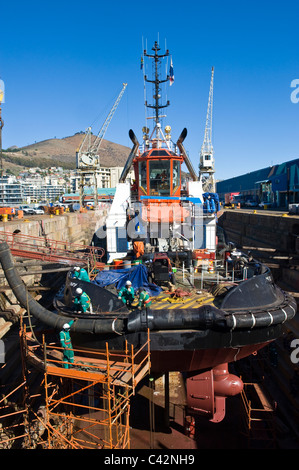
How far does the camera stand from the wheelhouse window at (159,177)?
13.3 meters

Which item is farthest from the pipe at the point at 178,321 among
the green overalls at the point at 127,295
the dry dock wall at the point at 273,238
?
the dry dock wall at the point at 273,238

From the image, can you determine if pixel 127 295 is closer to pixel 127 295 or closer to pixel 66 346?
pixel 127 295

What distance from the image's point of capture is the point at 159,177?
13.5 metres

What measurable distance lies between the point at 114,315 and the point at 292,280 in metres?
9.58

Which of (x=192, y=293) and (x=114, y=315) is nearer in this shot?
(x=114, y=315)

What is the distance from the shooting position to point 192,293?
26.2 feet

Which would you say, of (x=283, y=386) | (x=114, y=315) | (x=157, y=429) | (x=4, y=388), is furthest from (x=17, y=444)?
(x=283, y=386)

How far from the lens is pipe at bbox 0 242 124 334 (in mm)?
6426

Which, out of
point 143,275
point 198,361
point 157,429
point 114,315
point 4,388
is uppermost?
point 143,275

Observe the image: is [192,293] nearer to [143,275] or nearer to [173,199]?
[143,275]

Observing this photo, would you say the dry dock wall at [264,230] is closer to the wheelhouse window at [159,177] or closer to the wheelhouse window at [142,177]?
the wheelhouse window at [159,177]

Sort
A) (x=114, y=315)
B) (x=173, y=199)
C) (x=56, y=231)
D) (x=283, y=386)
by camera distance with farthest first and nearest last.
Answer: (x=56, y=231) < (x=173, y=199) < (x=283, y=386) < (x=114, y=315)

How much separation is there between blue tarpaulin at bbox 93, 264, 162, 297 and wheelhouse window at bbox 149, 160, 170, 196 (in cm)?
576

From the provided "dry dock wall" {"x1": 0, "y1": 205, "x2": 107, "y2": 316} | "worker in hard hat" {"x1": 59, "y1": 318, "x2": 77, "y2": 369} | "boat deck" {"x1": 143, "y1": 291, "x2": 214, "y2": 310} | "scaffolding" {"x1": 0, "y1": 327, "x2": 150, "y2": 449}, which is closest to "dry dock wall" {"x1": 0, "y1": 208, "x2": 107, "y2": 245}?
"dry dock wall" {"x1": 0, "y1": 205, "x2": 107, "y2": 316}
